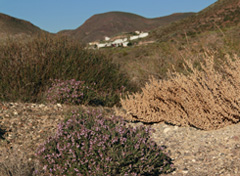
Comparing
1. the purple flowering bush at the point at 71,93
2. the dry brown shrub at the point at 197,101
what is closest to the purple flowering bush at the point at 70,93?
the purple flowering bush at the point at 71,93

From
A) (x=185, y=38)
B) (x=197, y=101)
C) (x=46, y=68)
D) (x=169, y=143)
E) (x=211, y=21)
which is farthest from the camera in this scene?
(x=211, y=21)

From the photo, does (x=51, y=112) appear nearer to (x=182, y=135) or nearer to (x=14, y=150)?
(x=14, y=150)

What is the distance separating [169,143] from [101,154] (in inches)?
63.8

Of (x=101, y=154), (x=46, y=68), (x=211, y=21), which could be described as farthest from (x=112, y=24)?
(x=101, y=154)

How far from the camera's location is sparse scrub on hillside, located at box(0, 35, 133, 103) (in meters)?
7.26

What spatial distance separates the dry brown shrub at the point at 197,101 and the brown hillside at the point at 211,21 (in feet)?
88.9

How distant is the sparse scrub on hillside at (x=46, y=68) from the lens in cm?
726

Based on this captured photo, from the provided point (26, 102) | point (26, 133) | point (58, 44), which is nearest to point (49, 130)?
point (26, 133)

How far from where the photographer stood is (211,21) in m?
36.6

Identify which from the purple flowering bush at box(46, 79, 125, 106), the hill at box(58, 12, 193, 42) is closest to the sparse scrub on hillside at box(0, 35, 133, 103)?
the purple flowering bush at box(46, 79, 125, 106)

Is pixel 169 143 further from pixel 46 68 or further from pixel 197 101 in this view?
pixel 46 68

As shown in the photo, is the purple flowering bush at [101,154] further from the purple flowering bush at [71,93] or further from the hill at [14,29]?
the hill at [14,29]

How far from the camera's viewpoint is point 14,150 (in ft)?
14.1

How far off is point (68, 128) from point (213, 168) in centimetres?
204
